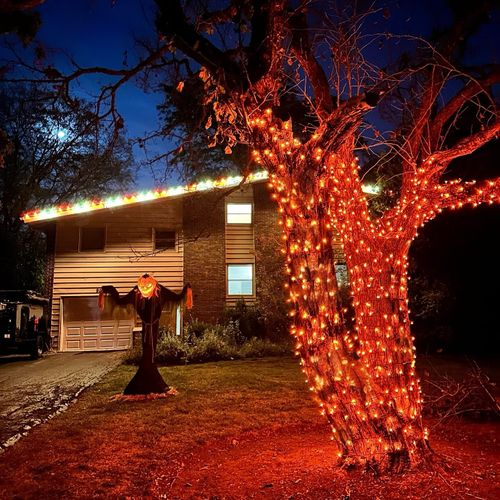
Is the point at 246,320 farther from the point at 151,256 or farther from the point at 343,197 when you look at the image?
the point at 343,197

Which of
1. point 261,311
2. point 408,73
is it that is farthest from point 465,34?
point 261,311

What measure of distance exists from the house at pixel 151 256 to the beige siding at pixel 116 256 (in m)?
0.03

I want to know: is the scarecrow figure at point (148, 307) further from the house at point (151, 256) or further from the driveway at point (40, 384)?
the house at point (151, 256)

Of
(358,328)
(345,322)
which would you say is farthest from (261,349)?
(345,322)

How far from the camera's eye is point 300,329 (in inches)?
174

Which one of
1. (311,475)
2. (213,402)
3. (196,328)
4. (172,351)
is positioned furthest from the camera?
(196,328)

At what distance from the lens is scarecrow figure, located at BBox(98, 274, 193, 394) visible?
334 inches

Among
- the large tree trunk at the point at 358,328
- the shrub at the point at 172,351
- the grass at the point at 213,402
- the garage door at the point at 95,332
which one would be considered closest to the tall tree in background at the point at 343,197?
the large tree trunk at the point at 358,328

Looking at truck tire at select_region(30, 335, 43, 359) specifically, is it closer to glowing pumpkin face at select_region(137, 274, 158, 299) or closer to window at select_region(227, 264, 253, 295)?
window at select_region(227, 264, 253, 295)

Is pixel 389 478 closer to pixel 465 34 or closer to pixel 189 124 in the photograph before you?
pixel 465 34

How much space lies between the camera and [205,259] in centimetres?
1745

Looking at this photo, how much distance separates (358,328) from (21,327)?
15.4m

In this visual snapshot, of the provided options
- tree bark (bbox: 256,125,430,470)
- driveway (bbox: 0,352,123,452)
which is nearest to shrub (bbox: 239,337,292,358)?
driveway (bbox: 0,352,123,452)

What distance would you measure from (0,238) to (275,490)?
24.4 metres
